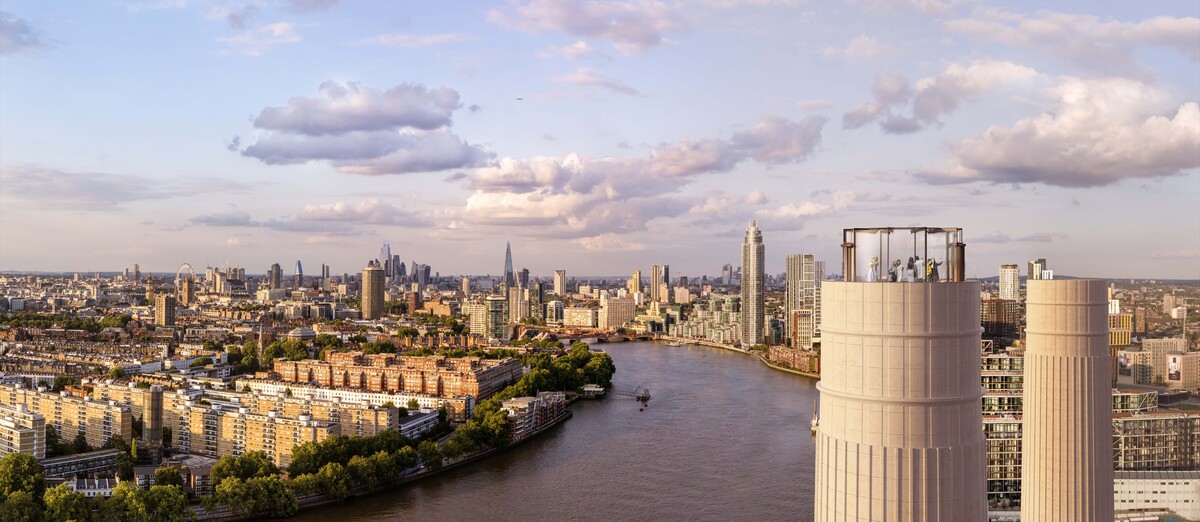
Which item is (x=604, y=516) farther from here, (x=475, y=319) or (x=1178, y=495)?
(x=475, y=319)

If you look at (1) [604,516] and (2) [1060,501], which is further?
(1) [604,516]

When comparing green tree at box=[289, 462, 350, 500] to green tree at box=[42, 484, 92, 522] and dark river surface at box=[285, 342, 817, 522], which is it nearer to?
dark river surface at box=[285, 342, 817, 522]

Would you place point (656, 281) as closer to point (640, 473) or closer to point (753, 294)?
point (753, 294)

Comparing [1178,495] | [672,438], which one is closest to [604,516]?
[672,438]

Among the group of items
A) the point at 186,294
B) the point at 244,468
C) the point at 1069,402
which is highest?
the point at 1069,402

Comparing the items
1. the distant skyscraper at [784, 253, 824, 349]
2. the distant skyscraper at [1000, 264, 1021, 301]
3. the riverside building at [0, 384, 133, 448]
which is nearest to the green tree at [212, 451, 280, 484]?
the riverside building at [0, 384, 133, 448]

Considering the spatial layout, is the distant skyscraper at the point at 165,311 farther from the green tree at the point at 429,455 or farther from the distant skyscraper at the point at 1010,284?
the distant skyscraper at the point at 1010,284

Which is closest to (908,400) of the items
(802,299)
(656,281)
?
(802,299)
